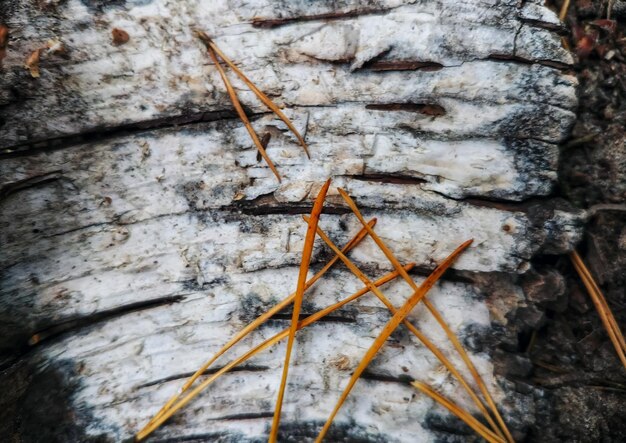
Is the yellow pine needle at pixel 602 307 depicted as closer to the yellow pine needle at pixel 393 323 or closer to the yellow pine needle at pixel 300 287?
the yellow pine needle at pixel 393 323

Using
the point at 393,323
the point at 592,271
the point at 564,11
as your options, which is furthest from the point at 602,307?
the point at 564,11

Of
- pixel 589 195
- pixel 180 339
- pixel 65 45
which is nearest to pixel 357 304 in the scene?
pixel 180 339

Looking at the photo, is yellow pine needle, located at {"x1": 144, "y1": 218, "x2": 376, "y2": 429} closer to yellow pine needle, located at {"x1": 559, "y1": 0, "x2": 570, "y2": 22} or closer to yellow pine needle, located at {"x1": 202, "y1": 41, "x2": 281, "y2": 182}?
yellow pine needle, located at {"x1": 202, "y1": 41, "x2": 281, "y2": 182}

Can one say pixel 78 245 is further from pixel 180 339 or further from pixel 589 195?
pixel 589 195

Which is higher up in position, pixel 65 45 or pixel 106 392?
pixel 65 45

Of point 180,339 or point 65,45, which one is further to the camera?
point 180,339

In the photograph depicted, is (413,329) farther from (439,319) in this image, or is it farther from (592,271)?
(592,271)
